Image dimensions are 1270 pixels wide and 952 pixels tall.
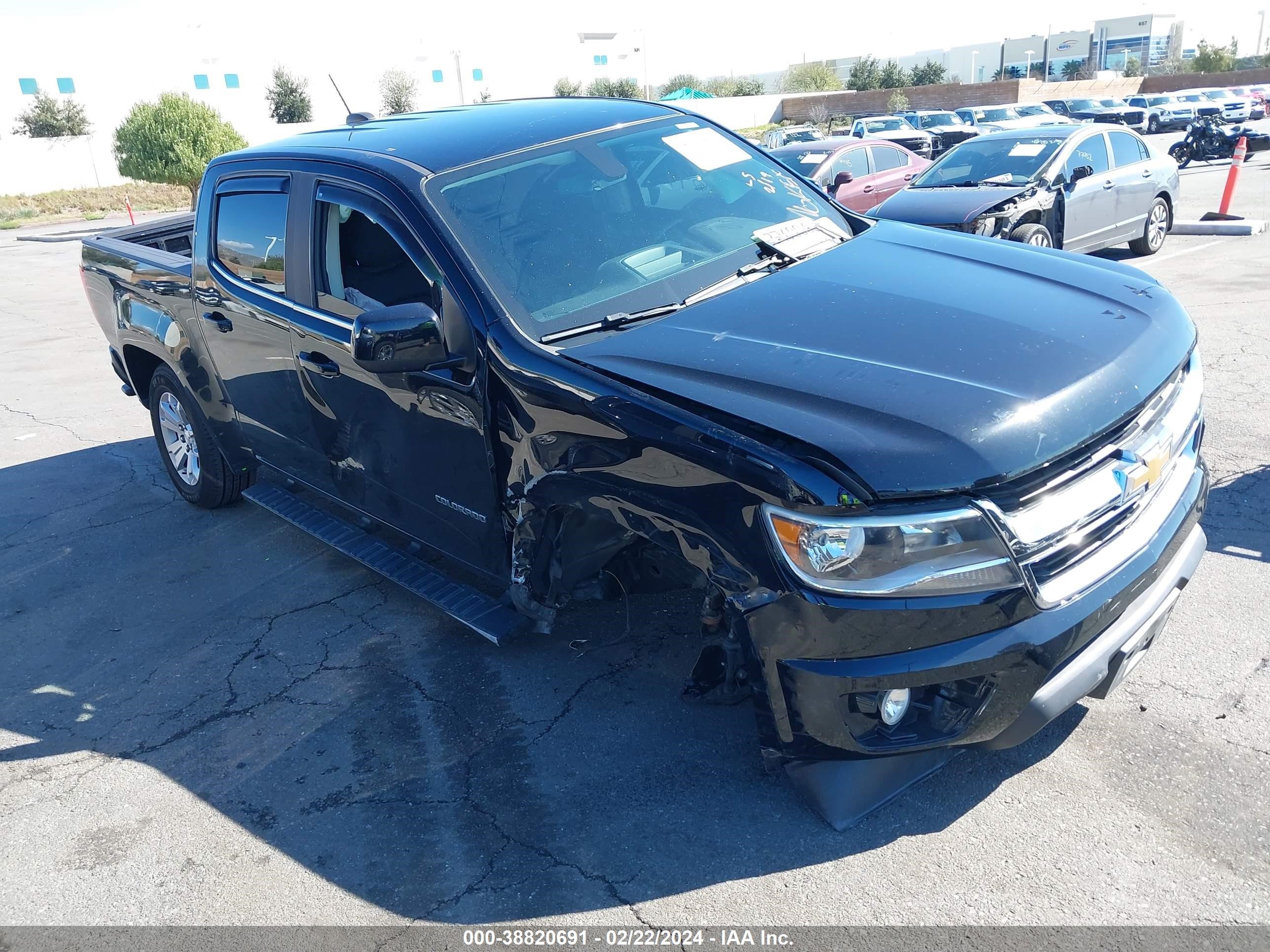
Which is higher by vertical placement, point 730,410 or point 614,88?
point 730,410

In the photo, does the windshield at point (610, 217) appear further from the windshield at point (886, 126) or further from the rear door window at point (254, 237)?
the windshield at point (886, 126)

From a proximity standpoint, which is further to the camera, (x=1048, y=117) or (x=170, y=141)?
(x=1048, y=117)

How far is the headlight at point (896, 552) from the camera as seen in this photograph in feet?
7.63

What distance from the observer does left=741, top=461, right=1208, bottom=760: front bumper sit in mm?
2373

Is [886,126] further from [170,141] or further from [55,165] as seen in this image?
[55,165]

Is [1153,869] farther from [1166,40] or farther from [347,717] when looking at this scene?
[1166,40]

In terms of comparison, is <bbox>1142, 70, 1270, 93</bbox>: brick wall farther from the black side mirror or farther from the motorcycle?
the black side mirror

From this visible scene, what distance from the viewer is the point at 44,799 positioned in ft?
11.2

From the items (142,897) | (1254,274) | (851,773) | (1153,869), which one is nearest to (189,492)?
(142,897)

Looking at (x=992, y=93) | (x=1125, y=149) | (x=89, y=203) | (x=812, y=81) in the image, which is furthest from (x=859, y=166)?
(x=812, y=81)

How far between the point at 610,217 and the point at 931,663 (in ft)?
6.51

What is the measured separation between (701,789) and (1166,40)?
17234cm

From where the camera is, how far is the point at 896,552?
234 centimetres

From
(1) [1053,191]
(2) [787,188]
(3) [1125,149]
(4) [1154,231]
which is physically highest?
(2) [787,188]
